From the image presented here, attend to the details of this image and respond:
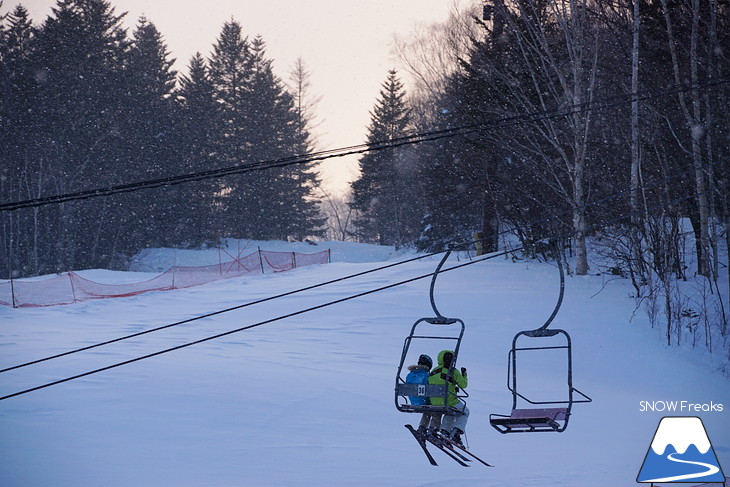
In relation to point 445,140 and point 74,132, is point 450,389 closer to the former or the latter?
point 445,140

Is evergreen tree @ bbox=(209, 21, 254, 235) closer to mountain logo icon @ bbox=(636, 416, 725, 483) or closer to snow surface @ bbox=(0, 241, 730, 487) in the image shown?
snow surface @ bbox=(0, 241, 730, 487)

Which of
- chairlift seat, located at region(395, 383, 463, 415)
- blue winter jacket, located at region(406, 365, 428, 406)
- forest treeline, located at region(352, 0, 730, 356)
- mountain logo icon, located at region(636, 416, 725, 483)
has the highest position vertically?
forest treeline, located at region(352, 0, 730, 356)

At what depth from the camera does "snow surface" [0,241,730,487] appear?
9.70 meters

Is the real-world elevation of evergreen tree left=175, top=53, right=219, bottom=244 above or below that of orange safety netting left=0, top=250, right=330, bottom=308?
above

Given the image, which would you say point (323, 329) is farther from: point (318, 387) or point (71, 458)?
point (71, 458)

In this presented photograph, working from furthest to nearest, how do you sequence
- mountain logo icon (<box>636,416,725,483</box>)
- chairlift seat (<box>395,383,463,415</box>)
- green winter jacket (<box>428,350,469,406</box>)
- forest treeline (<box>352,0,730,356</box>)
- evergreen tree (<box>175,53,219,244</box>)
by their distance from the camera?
evergreen tree (<box>175,53,219,244</box>) → forest treeline (<box>352,0,730,356</box>) → mountain logo icon (<box>636,416,725,483</box>) → green winter jacket (<box>428,350,469,406</box>) → chairlift seat (<box>395,383,463,415</box>)

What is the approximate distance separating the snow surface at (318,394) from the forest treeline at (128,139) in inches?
1025

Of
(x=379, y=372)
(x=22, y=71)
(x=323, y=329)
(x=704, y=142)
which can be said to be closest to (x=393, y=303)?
(x=323, y=329)

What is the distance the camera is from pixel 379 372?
14711mm

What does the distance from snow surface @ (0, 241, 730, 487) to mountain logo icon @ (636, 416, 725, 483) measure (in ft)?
1.91

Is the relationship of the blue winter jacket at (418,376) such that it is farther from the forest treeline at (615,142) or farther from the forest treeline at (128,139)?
the forest treeline at (128,139)

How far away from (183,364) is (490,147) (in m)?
16.2

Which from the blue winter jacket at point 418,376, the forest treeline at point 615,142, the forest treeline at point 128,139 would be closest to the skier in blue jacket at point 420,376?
the blue winter jacket at point 418,376

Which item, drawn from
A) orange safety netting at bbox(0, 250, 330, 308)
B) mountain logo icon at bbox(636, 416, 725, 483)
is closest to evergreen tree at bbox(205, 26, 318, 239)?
orange safety netting at bbox(0, 250, 330, 308)
